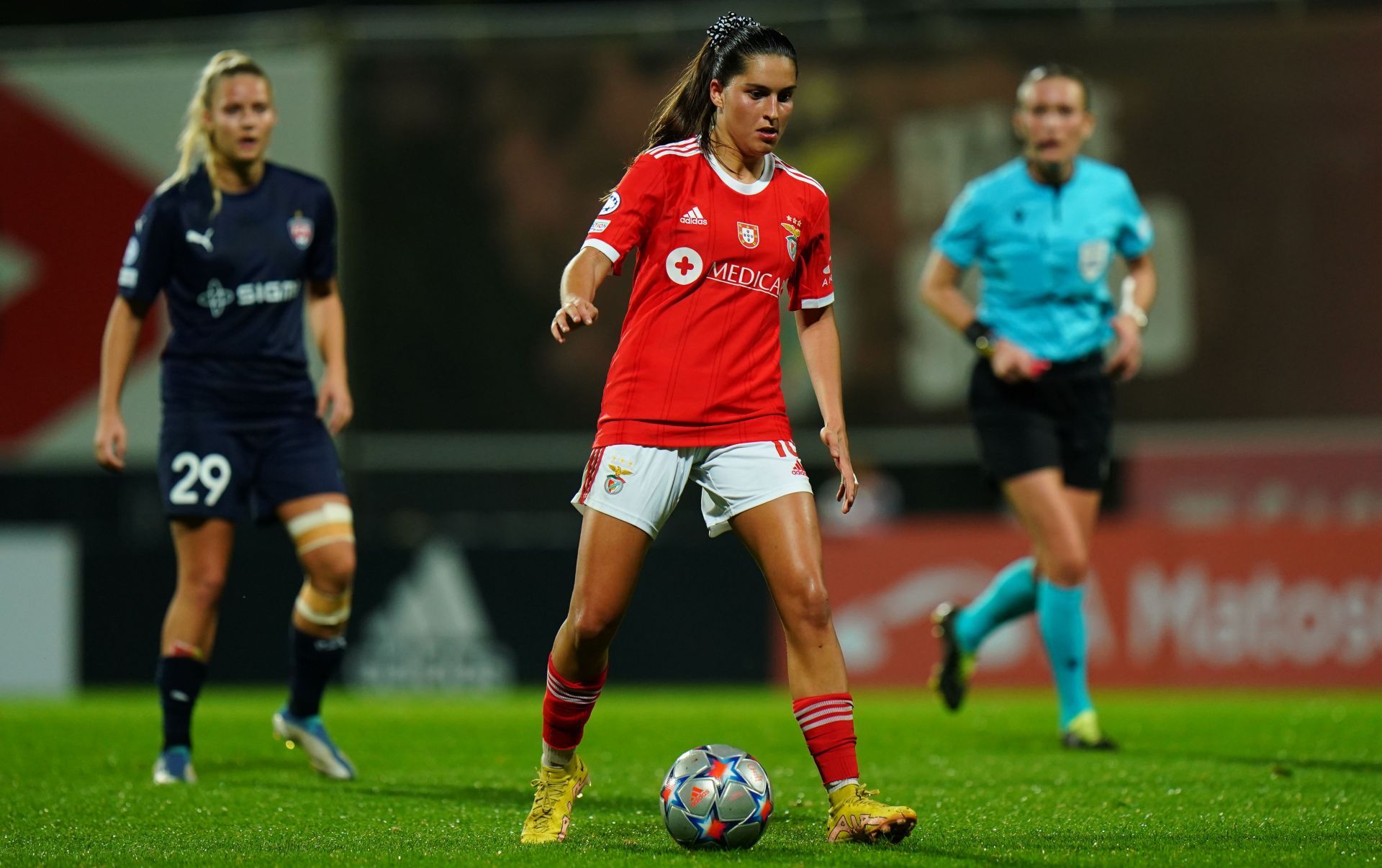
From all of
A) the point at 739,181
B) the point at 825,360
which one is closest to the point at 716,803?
the point at 825,360

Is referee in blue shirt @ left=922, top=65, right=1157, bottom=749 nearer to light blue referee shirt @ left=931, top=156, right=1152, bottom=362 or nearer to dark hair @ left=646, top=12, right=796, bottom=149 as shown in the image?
light blue referee shirt @ left=931, top=156, right=1152, bottom=362

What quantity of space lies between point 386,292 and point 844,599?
5.41 metres

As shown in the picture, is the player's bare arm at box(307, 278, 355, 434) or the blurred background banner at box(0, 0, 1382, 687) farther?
the blurred background banner at box(0, 0, 1382, 687)

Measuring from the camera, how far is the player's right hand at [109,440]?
20.5 feet

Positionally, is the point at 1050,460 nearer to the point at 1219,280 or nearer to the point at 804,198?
the point at 804,198

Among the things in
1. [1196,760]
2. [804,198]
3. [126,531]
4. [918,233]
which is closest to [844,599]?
[918,233]

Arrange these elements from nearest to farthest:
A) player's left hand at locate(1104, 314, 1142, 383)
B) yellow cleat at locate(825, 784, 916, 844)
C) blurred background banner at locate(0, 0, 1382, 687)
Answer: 1. yellow cleat at locate(825, 784, 916, 844)
2. player's left hand at locate(1104, 314, 1142, 383)
3. blurred background banner at locate(0, 0, 1382, 687)

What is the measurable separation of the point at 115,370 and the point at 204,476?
499 millimetres

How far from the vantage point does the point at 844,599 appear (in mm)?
11891

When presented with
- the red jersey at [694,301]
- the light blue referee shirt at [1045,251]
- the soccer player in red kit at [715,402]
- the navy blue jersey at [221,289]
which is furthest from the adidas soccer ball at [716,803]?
the light blue referee shirt at [1045,251]

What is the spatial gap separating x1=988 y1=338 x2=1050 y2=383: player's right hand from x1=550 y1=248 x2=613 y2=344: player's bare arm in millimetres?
2698

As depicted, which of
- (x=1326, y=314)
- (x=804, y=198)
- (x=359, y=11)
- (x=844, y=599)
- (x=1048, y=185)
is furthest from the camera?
(x=359, y=11)

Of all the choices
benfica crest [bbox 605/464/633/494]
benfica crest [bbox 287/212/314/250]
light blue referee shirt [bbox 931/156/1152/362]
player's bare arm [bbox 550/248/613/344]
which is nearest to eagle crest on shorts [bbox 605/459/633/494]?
benfica crest [bbox 605/464/633/494]

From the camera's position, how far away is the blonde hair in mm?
6258
